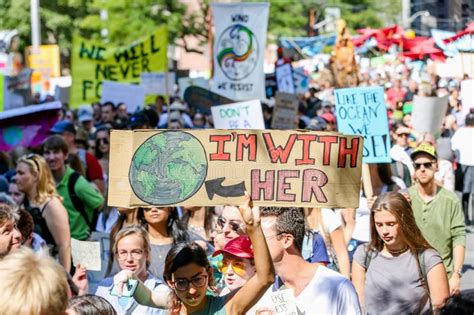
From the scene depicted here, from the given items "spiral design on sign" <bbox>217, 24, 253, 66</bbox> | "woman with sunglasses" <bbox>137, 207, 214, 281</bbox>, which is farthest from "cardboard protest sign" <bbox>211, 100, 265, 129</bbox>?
"woman with sunglasses" <bbox>137, 207, 214, 281</bbox>

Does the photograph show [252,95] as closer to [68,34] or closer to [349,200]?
[349,200]

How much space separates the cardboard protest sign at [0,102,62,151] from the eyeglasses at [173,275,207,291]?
601 cm

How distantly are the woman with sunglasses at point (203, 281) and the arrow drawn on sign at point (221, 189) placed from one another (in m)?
0.17

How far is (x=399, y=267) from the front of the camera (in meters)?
6.01

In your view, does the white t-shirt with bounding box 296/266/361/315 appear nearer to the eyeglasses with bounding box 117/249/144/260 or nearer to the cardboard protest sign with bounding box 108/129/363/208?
the cardboard protest sign with bounding box 108/129/363/208

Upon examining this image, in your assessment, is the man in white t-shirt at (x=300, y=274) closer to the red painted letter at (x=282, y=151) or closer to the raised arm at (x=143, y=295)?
the red painted letter at (x=282, y=151)

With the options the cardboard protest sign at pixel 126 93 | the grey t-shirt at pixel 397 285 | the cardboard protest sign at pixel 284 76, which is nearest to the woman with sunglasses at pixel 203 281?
the grey t-shirt at pixel 397 285

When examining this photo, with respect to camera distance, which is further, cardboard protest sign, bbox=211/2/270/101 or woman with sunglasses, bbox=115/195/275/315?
cardboard protest sign, bbox=211/2/270/101

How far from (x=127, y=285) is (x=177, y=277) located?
11.8 inches

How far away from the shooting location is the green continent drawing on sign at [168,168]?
484 centimetres

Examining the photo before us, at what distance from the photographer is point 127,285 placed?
203 inches

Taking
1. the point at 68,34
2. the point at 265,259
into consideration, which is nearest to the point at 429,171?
the point at 265,259

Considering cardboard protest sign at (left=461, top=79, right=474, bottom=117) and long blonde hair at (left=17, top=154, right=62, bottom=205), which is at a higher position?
cardboard protest sign at (left=461, top=79, right=474, bottom=117)

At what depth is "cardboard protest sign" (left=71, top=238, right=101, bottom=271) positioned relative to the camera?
695cm
